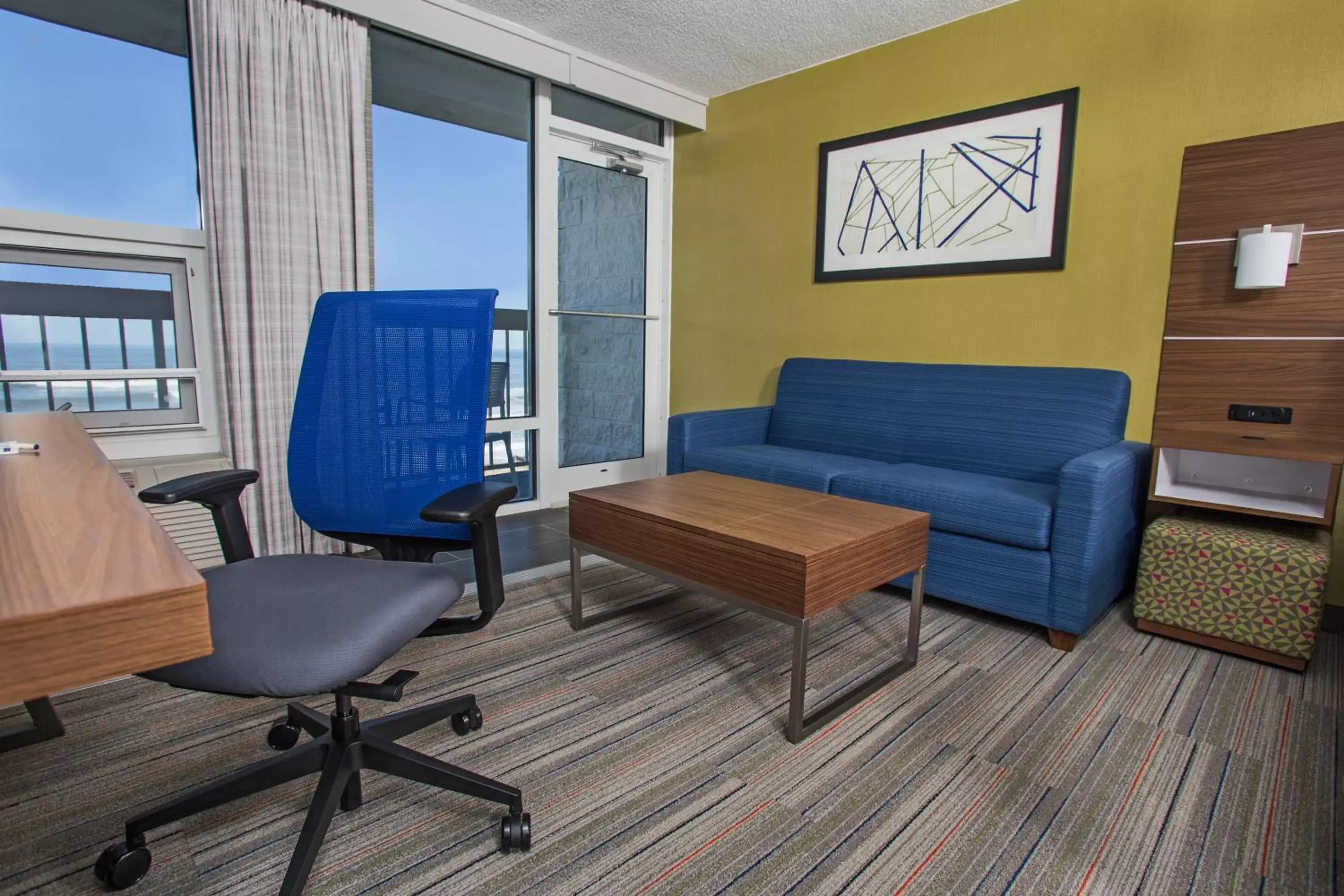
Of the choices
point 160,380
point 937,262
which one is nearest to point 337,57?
point 160,380

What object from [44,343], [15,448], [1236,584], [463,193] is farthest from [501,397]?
[1236,584]

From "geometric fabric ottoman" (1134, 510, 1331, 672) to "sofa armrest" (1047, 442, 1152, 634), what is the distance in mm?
148

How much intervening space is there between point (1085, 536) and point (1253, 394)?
0.87 meters

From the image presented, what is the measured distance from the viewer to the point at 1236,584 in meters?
2.12

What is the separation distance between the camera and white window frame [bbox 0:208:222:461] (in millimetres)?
2326

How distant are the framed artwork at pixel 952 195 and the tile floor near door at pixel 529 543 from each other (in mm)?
1935

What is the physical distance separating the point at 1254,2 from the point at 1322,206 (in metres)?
0.78

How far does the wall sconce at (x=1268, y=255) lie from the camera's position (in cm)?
219

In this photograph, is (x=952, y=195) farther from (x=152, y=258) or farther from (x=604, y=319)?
(x=152, y=258)

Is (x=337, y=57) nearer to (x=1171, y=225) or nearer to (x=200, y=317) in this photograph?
(x=200, y=317)

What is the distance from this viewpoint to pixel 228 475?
1423mm

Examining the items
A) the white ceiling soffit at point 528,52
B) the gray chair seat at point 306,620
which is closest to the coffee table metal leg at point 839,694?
the gray chair seat at point 306,620

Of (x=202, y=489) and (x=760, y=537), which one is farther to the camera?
(x=760, y=537)

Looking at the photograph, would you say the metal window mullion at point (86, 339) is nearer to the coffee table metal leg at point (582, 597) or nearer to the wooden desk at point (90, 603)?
the coffee table metal leg at point (582, 597)
